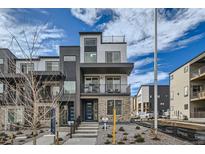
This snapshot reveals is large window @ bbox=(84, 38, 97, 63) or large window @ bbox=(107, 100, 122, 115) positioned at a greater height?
large window @ bbox=(84, 38, 97, 63)

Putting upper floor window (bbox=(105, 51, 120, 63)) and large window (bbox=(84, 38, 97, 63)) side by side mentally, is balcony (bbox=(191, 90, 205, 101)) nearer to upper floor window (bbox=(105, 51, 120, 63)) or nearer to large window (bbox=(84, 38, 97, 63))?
upper floor window (bbox=(105, 51, 120, 63))

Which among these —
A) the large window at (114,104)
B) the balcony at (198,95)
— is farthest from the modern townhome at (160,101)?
the large window at (114,104)

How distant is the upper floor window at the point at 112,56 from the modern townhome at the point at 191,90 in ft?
41.9

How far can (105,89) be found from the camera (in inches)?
819

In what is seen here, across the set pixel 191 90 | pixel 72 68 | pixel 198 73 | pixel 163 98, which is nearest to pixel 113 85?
pixel 72 68

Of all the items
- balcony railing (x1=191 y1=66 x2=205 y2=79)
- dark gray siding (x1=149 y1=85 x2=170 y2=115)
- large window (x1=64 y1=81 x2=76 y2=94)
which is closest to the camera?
large window (x1=64 y1=81 x2=76 y2=94)

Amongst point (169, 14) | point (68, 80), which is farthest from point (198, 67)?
point (68, 80)

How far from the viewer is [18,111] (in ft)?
33.7

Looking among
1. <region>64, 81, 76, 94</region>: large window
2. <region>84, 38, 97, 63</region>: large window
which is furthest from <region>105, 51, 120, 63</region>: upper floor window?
<region>64, 81, 76, 94</region>: large window

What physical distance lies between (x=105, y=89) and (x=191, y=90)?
17438 millimetres

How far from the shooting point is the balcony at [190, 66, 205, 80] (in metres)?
30.0

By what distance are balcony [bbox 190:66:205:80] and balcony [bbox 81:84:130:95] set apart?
1370cm
